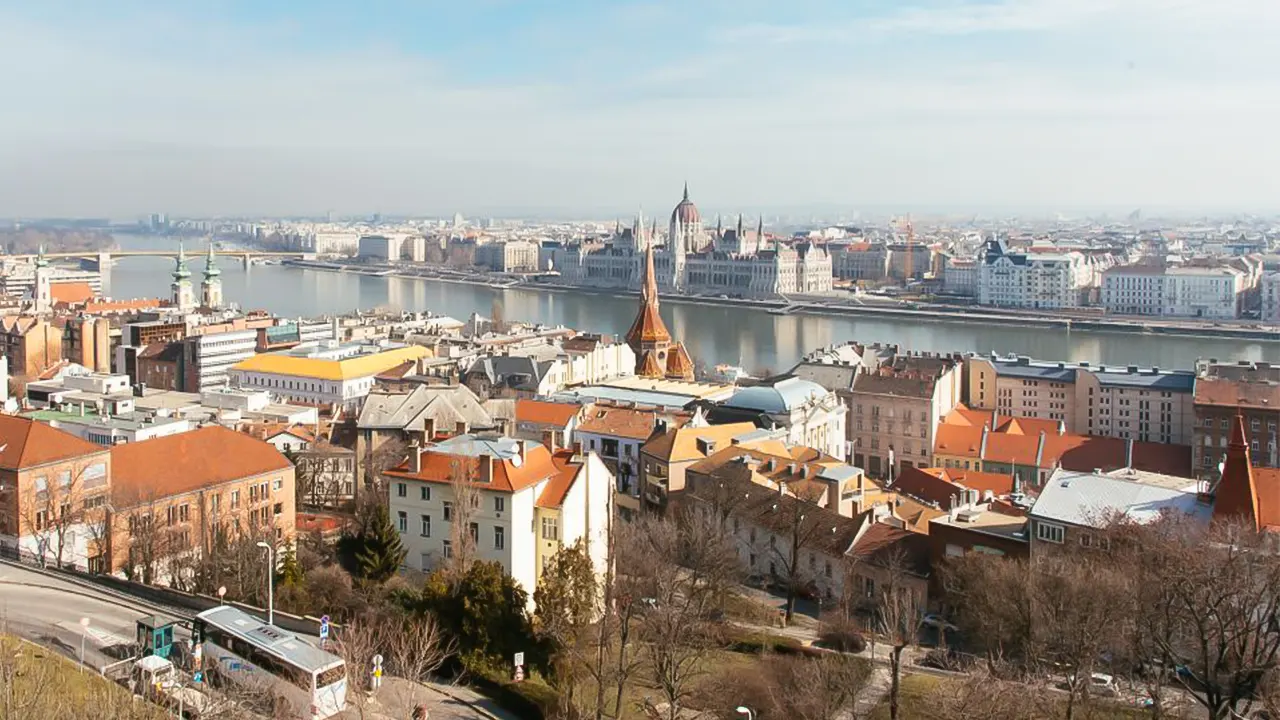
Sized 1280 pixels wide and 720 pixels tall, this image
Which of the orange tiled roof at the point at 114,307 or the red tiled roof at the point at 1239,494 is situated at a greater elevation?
the orange tiled roof at the point at 114,307

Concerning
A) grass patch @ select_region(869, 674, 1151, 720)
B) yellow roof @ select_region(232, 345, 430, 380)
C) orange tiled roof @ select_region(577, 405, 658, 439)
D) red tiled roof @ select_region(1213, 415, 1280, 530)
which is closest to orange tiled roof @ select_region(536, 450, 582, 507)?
grass patch @ select_region(869, 674, 1151, 720)

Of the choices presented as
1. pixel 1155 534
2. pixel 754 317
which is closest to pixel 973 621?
pixel 1155 534

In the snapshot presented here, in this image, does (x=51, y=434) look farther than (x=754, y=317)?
No

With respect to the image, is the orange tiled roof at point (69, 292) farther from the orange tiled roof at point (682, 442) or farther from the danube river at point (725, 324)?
the orange tiled roof at point (682, 442)

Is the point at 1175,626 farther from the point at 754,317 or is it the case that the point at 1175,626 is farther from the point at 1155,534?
the point at 754,317

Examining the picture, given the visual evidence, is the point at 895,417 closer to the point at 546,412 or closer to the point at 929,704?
the point at 546,412

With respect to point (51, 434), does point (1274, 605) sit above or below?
below

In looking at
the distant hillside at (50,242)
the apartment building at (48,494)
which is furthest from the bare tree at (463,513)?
the distant hillside at (50,242)
